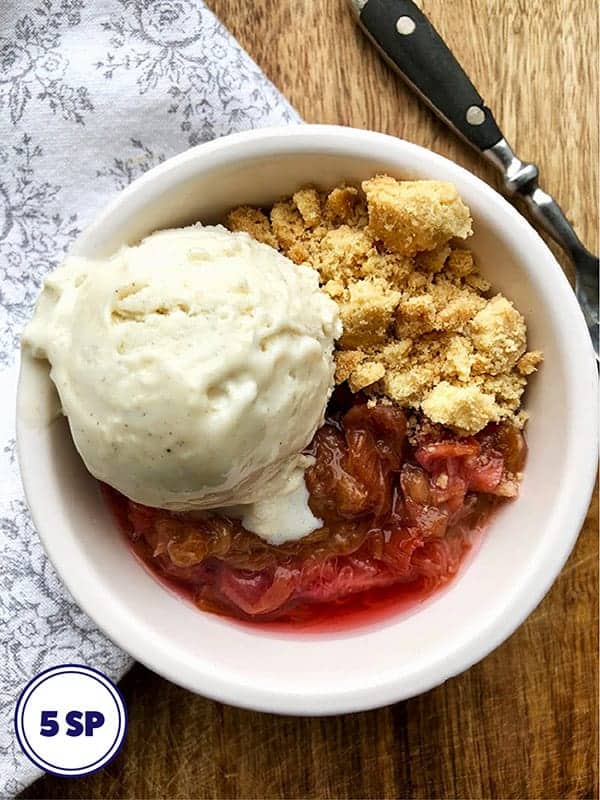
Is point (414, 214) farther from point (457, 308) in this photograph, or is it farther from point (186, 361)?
point (186, 361)

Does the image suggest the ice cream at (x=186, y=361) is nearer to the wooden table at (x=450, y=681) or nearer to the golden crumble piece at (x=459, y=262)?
the golden crumble piece at (x=459, y=262)

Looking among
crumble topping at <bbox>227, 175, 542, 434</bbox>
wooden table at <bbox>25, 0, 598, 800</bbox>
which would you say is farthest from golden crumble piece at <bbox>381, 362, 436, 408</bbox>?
wooden table at <bbox>25, 0, 598, 800</bbox>

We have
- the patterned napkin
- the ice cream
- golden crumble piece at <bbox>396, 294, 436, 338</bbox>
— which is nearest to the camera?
the ice cream

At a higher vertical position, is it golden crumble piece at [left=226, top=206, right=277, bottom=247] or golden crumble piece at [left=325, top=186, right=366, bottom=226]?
golden crumble piece at [left=226, top=206, right=277, bottom=247]

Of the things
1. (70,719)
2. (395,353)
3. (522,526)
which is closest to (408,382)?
(395,353)

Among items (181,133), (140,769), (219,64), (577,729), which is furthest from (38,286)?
(577,729)

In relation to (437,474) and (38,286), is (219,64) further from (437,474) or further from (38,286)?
(437,474)

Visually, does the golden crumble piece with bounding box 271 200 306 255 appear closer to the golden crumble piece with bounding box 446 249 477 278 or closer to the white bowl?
the white bowl
